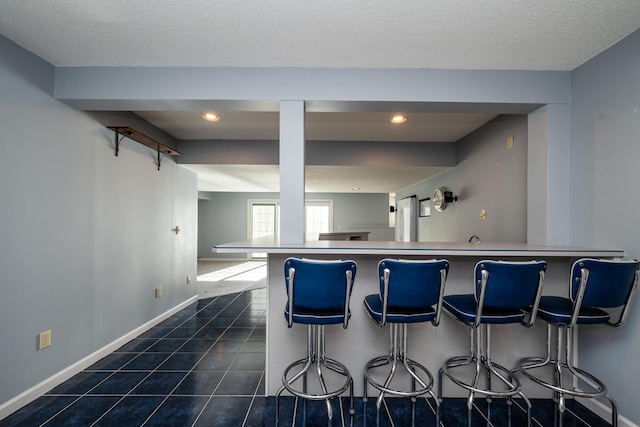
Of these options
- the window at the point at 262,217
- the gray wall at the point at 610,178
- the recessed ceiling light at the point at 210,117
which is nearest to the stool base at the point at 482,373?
the gray wall at the point at 610,178

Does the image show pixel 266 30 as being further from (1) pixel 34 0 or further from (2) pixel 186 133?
(2) pixel 186 133

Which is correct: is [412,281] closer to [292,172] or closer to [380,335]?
[380,335]

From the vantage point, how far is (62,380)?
2094mm

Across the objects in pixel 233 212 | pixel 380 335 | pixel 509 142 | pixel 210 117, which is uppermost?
pixel 210 117

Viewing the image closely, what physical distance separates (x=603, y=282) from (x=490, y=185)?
5.42ft

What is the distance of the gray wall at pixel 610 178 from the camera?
1.62m

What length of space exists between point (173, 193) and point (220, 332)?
1.94m

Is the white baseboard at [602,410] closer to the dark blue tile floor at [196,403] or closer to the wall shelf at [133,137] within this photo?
the dark blue tile floor at [196,403]

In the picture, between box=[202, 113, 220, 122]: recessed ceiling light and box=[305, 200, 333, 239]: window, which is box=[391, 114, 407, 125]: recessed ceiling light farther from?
box=[305, 200, 333, 239]: window

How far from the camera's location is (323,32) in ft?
5.38

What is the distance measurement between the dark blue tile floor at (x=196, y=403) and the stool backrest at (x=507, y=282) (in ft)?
2.70

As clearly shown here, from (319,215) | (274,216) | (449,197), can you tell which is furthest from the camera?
(274,216)

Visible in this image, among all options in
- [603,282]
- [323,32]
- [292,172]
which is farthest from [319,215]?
[603,282]

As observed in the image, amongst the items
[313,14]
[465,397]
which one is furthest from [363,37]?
[465,397]
